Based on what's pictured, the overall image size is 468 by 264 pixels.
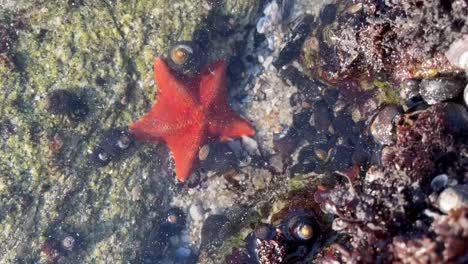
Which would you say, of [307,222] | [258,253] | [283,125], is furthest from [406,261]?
[283,125]

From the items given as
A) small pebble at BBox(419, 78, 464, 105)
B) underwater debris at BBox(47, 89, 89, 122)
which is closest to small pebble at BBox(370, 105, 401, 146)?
small pebble at BBox(419, 78, 464, 105)

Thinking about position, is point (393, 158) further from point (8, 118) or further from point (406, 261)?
point (8, 118)

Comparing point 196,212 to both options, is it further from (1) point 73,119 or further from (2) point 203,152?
(1) point 73,119

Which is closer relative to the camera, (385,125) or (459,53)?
(459,53)

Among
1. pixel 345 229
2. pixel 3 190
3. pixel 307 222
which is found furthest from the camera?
pixel 3 190

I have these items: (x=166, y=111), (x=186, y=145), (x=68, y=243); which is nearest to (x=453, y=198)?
(x=186, y=145)

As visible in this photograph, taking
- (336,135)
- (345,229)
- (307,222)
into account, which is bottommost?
(336,135)
